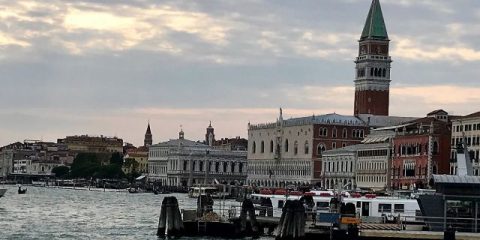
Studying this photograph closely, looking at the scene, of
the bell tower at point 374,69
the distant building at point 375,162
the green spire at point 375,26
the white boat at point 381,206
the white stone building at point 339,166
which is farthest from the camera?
the bell tower at point 374,69

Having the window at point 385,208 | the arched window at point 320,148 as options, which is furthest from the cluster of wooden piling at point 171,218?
the arched window at point 320,148

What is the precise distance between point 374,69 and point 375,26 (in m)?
4.86

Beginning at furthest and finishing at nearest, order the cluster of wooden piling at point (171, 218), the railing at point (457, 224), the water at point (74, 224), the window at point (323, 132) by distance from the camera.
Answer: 1. the window at point (323, 132)
2. the water at point (74, 224)
3. the cluster of wooden piling at point (171, 218)
4. the railing at point (457, 224)

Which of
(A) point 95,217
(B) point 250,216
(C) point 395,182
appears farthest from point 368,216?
(C) point 395,182

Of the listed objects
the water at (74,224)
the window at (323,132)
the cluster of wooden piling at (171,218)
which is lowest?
the water at (74,224)

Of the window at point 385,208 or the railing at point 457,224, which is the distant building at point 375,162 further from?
the railing at point 457,224

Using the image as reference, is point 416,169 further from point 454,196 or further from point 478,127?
point 454,196

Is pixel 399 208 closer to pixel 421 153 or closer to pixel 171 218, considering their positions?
pixel 171 218

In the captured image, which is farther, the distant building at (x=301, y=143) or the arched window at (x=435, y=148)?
the distant building at (x=301, y=143)

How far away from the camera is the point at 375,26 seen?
152 m

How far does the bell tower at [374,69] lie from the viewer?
152 metres

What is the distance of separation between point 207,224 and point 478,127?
5214 cm

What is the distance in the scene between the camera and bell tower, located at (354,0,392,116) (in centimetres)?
15188

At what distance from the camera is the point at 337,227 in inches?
1490
